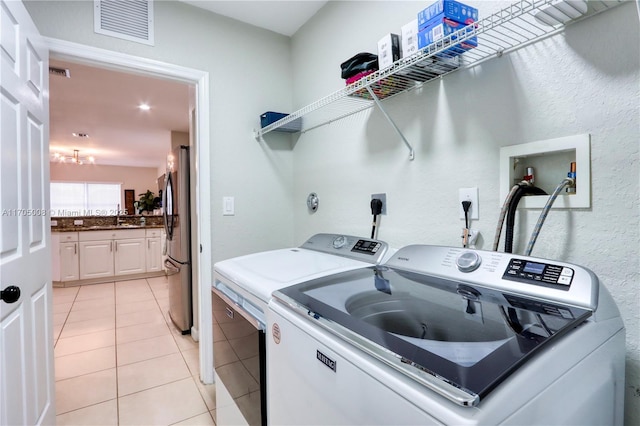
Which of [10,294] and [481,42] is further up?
→ [481,42]

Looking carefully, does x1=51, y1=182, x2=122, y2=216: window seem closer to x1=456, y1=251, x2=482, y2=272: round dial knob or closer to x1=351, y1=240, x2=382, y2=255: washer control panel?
x1=351, y1=240, x2=382, y2=255: washer control panel

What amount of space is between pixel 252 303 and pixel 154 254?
4824 millimetres

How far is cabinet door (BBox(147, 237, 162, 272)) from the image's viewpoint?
17.0 ft

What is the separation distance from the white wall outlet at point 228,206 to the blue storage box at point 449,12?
1467mm

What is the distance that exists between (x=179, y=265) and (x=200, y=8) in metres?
2.01

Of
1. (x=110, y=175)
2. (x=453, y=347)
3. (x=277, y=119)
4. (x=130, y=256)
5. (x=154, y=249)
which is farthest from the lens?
(x=110, y=175)

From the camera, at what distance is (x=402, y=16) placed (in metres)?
1.43

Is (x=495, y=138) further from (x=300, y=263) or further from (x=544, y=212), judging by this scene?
(x=300, y=263)

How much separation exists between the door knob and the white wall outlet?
107 centimetres

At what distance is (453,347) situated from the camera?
23.7 inches

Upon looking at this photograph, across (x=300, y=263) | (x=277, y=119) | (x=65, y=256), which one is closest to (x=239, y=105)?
(x=277, y=119)

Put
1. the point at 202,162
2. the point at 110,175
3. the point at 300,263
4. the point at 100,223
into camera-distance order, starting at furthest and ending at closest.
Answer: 1. the point at 110,175
2. the point at 100,223
3. the point at 202,162
4. the point at 300,263

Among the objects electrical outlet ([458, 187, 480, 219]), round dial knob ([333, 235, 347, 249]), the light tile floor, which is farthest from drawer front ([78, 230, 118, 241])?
electrical outlet ([458, 187, 480, 219])

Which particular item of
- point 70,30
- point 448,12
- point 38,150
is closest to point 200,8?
point 70,30
